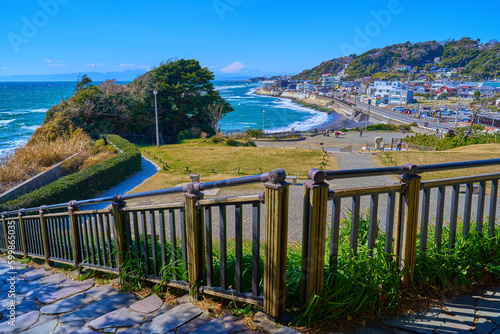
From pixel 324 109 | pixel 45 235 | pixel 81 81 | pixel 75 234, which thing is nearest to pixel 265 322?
pixel 75 234

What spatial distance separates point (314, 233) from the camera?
7.71 ft

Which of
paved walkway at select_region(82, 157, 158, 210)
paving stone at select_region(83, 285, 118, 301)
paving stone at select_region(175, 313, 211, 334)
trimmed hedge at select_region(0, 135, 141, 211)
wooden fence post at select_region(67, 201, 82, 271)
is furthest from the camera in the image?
paved walkway at select_region(82, 157, 158, 210)

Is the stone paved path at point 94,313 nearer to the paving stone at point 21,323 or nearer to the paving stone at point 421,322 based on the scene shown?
the paving stone at point 21,323

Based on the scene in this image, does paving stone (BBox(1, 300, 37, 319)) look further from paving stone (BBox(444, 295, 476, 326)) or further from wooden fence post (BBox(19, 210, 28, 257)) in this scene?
paving stone (BBox(444, 295, 476, 326))

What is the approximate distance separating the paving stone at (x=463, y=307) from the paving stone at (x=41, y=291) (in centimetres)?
381

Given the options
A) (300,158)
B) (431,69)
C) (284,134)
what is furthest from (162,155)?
(431,69)

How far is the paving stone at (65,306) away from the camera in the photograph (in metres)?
3.16

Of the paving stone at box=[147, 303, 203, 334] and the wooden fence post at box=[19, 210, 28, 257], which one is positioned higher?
the paving stone at box=[147, 303, 203, 334]

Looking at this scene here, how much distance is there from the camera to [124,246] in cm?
372

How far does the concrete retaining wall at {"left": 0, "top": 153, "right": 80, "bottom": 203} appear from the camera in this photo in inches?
462

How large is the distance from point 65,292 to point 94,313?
872 millimetres

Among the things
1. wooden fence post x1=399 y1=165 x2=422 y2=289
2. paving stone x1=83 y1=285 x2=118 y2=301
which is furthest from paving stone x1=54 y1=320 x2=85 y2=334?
wooden fence post x1=399 y1=165 x2=422 y2=289

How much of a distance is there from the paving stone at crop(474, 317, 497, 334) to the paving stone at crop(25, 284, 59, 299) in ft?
12.8

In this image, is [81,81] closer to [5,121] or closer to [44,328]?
[5,121]
